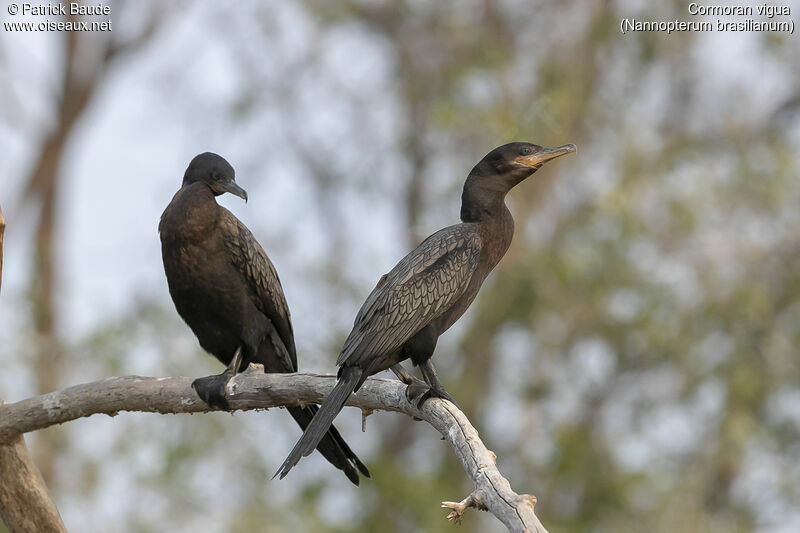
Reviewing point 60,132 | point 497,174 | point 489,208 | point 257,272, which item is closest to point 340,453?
point 257,272

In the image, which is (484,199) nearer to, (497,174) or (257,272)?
(497,174)

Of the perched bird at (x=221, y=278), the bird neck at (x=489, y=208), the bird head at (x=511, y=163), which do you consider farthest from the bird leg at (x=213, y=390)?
the bird head at (x=511, y=163)

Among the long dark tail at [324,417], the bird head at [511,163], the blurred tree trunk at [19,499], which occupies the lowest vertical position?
the blurred tree trunk at [19,499]

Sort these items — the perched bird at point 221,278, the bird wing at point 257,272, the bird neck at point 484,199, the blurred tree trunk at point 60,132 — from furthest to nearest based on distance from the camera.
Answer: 1. the blurred tree trunk at point 60,132
2. the bird wing at point 257,272
3. the perched bird at point 221,278
4. the bird neck at point 484,199

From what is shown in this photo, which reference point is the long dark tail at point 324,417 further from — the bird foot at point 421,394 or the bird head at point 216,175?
the bird head at point 216,175

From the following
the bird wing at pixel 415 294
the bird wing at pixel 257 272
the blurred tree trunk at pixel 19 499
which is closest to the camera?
the bird wing at pixel 415 294

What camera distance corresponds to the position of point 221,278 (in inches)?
194

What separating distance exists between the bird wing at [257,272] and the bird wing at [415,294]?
68 cm

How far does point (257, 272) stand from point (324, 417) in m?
1.22

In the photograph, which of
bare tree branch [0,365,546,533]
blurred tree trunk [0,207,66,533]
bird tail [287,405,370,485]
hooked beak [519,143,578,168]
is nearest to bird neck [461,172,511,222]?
hooked beak [519,143,578,168]

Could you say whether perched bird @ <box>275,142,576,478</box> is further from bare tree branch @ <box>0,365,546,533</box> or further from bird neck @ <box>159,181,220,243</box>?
bird neck @ <box>159,181,220,243</box>

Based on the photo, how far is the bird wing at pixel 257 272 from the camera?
16.4 ft

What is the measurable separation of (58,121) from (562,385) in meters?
8.19

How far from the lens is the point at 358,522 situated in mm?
13078
